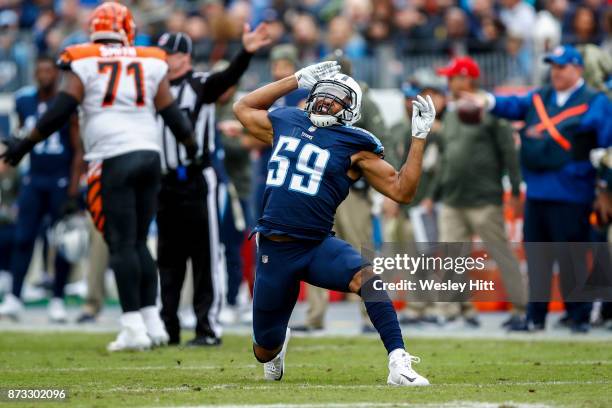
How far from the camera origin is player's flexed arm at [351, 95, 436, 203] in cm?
730

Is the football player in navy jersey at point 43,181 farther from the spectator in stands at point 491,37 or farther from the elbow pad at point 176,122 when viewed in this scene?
the spectator in stands at point 491,37

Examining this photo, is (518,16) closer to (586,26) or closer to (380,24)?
(380,24)

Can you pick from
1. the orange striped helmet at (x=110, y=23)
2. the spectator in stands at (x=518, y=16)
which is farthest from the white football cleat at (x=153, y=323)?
the spectator in stands at (x=518, y=16)

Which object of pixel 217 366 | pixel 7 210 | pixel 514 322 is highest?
pixel 217 366

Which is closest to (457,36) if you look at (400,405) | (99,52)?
(99,52)

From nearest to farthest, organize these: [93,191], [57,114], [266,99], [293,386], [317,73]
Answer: [293,386] → [317,73] → [266,99] → [57,114] → [93,191]

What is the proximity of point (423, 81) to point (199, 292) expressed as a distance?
159 inches

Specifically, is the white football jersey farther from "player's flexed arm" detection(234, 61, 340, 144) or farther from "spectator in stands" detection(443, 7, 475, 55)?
"spectator in stands" detection(443, 7, 475, 55)

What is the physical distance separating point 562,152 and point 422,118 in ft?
14.1

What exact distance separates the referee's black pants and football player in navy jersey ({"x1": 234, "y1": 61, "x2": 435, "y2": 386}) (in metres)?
2.70

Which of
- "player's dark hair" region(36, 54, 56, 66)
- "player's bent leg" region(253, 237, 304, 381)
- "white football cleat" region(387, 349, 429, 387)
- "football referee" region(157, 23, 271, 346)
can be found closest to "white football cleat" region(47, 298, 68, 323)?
"player's dark hair" region(36, 54, 56, 66)

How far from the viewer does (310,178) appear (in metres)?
7.54

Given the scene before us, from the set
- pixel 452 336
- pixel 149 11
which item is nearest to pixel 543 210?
pixel 452 336

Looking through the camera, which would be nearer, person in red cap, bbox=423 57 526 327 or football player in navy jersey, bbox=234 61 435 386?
football player in navy jersey, bbox=234 61 435 386
